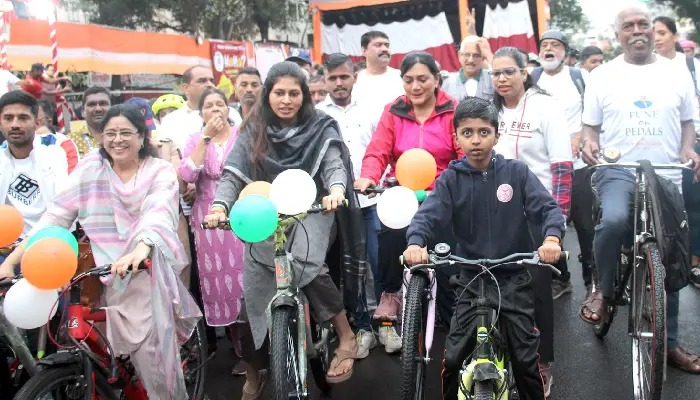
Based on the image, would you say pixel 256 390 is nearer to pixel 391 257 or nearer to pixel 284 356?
pixel 284 356

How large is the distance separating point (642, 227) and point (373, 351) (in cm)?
221

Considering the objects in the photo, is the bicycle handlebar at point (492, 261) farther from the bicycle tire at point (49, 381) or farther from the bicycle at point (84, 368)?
the bicycle tire at point (49, 381)

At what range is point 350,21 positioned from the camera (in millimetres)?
13602

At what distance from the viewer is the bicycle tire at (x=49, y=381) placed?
10.9 feet

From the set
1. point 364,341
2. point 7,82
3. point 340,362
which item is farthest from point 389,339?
point 7,82

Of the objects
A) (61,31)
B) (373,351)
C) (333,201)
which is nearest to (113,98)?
(61,31)

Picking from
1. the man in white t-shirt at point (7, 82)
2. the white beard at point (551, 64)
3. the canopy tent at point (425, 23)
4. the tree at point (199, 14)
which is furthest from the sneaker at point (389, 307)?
the tree at point (199, 14)

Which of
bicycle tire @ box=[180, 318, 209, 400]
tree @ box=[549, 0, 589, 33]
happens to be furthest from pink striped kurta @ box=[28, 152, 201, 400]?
tree @ box=[549, 0, 589, 33]

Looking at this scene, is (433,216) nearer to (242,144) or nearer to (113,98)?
(242,144)

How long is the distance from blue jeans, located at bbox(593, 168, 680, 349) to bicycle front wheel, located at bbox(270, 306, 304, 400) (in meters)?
2.02

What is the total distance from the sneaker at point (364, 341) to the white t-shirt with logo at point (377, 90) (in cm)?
179

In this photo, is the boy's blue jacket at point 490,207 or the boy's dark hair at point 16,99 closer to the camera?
the boy's blue jacket at point 490,207

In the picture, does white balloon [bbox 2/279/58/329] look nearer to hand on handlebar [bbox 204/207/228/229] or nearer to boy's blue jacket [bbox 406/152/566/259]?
hand on handlebar [bbox 204/207/228/229]

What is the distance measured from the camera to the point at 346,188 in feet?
14.2
